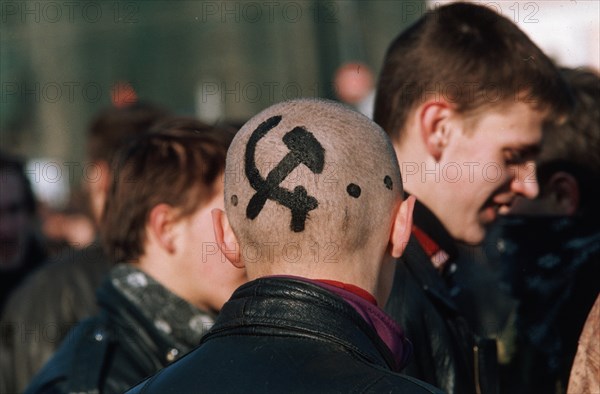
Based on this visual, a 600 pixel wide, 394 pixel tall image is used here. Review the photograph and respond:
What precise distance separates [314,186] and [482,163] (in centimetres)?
118

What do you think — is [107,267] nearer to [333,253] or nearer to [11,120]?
[333,253]

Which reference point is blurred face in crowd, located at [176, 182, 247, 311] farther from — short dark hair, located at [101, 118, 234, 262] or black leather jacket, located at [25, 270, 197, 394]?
black leather jacket, located at [25, 270, 197, 394]

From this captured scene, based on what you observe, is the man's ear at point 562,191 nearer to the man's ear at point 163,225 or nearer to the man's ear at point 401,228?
the man's ear at point 163,225

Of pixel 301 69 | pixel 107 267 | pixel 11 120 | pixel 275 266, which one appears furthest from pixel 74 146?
pixel 275 266

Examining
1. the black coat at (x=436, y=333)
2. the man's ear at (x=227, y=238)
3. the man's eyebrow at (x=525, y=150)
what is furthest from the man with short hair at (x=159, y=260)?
the man's ear at (x=227, y=238)

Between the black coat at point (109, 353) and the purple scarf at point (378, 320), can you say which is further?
the black coat at point (109, 353)

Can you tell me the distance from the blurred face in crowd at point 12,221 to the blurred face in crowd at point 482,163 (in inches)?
135

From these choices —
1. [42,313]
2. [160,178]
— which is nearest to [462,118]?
[160,178]

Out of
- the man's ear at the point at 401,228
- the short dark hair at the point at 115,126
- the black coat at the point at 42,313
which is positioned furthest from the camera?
the short dark hair at the point at 115,126

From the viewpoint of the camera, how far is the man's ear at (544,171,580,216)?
12.1 feet

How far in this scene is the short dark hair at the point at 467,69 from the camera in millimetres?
3121

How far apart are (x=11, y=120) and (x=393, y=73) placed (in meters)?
11.2

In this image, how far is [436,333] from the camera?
270cm

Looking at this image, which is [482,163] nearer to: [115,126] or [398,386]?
[398,386]
